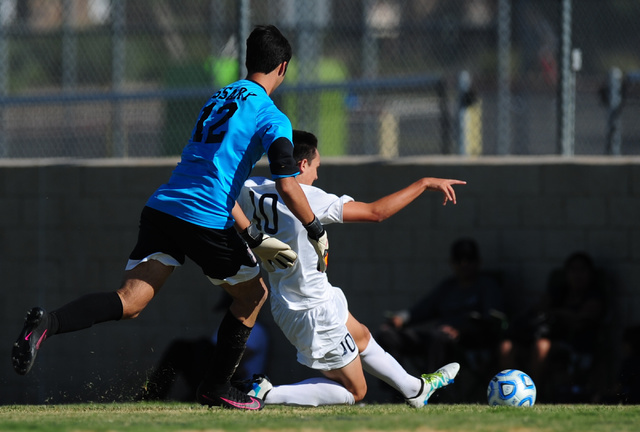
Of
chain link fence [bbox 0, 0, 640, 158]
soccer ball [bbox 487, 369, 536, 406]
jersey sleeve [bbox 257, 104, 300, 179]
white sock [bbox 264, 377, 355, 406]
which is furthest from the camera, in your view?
chain link fence [bbox 0, 0, 640, 158]

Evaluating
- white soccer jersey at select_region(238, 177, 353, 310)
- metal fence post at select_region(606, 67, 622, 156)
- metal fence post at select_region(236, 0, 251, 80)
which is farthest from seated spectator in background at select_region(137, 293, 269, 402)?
metal fence post at select_region(606, 67, 622, 156)

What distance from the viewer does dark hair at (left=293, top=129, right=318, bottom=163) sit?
5.73 meters

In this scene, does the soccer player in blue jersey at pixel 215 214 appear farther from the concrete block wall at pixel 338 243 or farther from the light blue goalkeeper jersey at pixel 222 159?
the concrete block wall at pixel 338 243

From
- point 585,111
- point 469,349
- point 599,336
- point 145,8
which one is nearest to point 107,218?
point 469,349

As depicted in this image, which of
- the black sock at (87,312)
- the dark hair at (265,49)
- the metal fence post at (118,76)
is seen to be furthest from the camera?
→ the metal fence post at (118,76)

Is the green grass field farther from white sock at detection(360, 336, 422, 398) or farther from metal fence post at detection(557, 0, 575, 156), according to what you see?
metal fence post at detection(557, 0, 575, 156)

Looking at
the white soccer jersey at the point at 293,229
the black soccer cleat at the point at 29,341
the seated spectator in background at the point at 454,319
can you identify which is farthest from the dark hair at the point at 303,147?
the seated spectator in background at the point at 454,319

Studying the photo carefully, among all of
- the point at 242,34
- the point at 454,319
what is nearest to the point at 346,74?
the point at 242,34

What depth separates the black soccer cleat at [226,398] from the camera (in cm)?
567

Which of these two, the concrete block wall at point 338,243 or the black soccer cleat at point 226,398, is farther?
the concrete block wall at point 338,243

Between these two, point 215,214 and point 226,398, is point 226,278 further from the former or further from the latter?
point 226,398

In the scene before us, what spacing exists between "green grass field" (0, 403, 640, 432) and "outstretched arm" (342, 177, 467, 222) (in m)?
1.12

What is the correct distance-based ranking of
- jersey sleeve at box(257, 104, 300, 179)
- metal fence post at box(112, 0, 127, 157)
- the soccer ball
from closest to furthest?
1. jersey sleeve at box(257, 104, 300, 179)
2. the soccer ball
3. metal fence post at box(112, 0, 127, 157)

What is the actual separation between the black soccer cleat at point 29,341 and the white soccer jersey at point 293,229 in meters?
1.36
